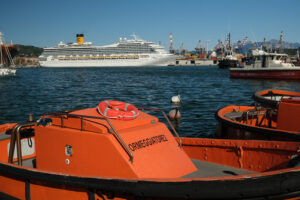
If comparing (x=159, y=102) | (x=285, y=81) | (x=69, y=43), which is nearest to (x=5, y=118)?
(x=159, y=102)

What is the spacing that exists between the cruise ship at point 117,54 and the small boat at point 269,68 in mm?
83824

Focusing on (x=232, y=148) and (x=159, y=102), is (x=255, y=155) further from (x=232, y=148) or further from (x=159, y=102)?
(x=159, y=102)

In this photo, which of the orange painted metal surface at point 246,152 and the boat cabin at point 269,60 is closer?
the orange painted metal surface at point 246,152

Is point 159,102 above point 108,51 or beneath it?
beneath

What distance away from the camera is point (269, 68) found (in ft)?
139

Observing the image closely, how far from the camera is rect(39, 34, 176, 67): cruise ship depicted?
421ft

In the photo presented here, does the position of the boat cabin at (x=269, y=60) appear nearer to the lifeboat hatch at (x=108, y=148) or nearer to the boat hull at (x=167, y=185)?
the boat hull at (x=167, y=185)

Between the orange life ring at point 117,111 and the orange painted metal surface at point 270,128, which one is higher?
the orange life ring at point 117,111

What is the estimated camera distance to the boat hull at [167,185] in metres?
3.56

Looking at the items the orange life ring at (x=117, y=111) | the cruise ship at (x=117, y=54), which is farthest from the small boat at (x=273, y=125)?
the cruise ship at (x=117, y=54)

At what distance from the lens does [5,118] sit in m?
16.8

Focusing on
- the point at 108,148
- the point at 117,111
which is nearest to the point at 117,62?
the point at 117,111

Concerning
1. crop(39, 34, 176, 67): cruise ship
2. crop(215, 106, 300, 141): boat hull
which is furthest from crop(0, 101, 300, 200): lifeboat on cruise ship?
crop(39, 34, 176, 67): cruise ship

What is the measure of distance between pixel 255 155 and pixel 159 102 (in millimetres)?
17459
